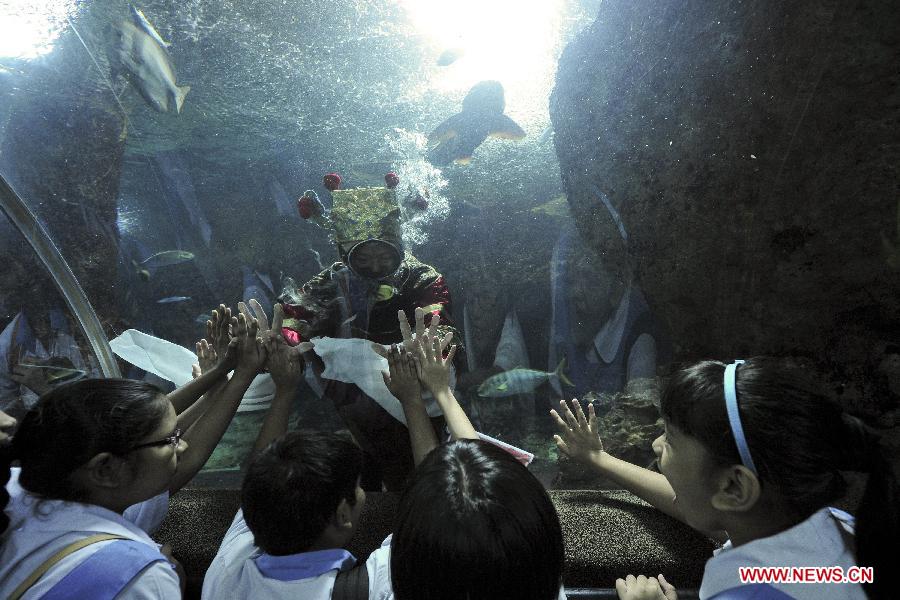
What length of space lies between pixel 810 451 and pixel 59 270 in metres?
4.58

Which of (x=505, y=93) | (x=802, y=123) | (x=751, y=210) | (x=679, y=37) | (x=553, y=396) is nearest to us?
(x=802, y=123)

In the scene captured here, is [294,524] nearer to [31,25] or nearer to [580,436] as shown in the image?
[580,436]

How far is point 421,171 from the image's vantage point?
3840mm

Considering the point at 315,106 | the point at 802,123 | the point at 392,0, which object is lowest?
the point at 802,123

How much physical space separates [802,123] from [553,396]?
279 centimetres

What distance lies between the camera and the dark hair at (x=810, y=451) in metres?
0.94

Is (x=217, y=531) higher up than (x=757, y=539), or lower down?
lower down

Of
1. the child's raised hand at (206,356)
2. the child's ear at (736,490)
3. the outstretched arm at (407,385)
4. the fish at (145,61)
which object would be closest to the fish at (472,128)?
the fish at (145,61)

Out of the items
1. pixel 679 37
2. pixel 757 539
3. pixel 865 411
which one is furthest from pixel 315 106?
pixel 865 411

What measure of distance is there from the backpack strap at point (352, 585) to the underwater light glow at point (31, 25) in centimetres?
443

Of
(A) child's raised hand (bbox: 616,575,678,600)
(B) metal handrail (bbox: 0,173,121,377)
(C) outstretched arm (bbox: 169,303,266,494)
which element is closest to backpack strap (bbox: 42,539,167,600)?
(C) outstretched arm (bbox: 169,303,266,494)

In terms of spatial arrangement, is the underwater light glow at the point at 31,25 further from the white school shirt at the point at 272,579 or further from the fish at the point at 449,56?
the white school shirt at the point at 272,579

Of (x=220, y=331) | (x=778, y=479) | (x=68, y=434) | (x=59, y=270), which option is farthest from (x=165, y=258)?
(x=778, y=479)

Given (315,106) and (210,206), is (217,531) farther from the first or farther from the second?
(315,106)
